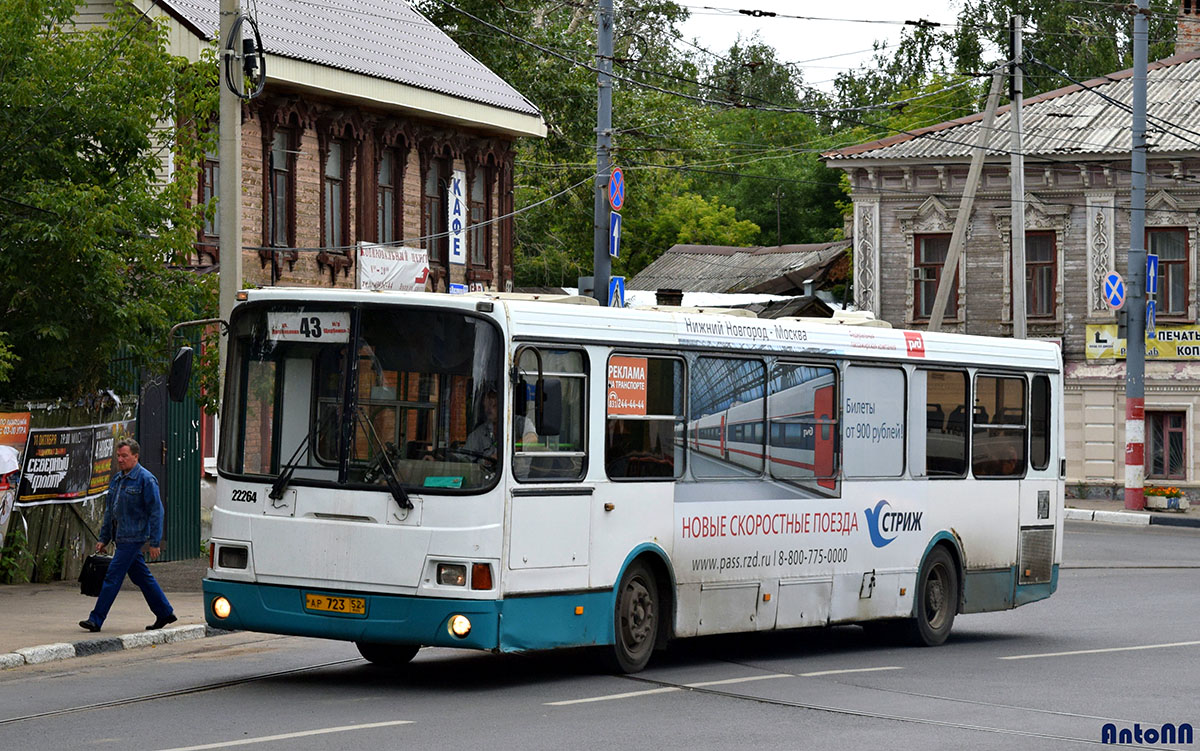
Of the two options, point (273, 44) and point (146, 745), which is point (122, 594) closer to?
point (146, 745)

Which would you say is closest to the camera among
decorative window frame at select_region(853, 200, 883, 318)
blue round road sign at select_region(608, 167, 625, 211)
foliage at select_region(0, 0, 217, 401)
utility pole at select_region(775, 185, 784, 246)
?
foliage at select_region(0, 0, 217, 401)

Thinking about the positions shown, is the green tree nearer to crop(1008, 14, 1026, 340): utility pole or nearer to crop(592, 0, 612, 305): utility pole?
crop(1008, 14, 1026, 340): utility pole

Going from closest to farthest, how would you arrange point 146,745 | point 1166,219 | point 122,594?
point 146,745, point 122,594, point 1166,219

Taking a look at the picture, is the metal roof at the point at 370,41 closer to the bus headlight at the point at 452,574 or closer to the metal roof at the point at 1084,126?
the metal roof at the point at 1084,126

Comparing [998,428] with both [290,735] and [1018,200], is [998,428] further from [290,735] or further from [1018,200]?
[1018,200]

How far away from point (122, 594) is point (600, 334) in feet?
27.1

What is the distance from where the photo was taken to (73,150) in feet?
62.5

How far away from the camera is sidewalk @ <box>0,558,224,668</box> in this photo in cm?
1415

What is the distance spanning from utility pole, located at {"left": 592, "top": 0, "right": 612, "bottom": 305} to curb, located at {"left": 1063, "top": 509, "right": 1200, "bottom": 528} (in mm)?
16045

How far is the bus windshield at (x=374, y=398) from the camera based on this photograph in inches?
459

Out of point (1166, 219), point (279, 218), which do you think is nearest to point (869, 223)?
point (1166, 219)

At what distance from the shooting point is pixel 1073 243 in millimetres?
43375

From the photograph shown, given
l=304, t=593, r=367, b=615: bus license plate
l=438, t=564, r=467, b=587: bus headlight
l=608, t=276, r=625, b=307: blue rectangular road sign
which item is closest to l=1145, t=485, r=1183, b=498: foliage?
l=608, t=276, r=625, b=307: blue rectangular road sign

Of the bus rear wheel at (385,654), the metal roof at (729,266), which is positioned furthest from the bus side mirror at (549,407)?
the metal roof at (729,266)
